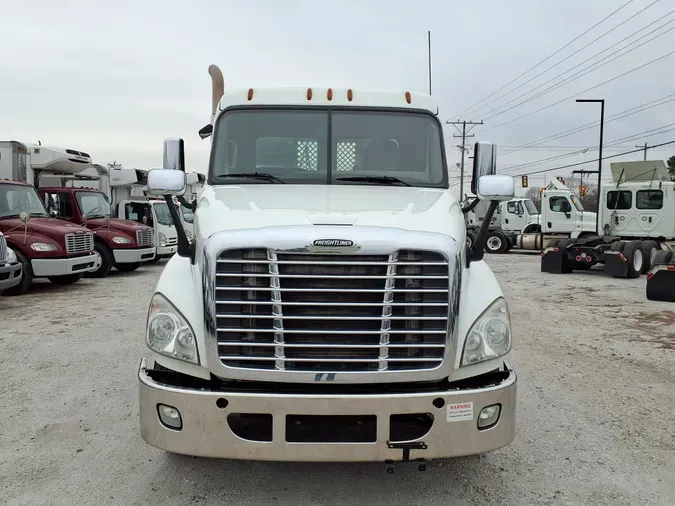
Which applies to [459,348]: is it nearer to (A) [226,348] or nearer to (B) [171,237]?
(A) [226,348]

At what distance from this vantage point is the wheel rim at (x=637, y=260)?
49.8ft

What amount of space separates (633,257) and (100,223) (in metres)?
13.6

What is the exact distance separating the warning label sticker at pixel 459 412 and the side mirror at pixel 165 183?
7.62ft

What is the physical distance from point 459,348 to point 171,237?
16.3 metres

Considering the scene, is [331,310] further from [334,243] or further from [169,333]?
[169,333]

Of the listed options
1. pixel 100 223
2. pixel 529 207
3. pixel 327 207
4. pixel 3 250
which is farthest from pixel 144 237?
pixel 529 207

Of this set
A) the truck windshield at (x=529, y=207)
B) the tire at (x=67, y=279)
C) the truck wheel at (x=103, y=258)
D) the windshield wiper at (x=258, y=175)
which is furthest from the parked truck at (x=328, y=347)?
the truck windshield at (x=529, y=207)

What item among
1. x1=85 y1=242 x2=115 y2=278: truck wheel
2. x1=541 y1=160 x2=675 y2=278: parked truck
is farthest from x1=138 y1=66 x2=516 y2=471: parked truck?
x1=541 y1=160 x2=675 y2=278: parked truck

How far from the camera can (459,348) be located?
3.18 m

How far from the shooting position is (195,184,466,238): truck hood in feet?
11.0

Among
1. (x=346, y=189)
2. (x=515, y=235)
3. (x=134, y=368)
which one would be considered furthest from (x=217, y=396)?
(x=515, y=235)

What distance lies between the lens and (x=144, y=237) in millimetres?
15820

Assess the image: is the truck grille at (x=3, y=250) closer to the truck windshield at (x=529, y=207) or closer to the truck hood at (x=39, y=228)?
the truck hood at (x=39, y=228)

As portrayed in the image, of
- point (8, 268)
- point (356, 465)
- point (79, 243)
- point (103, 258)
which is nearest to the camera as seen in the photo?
point (356, 465)
